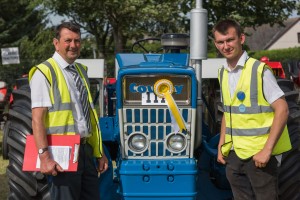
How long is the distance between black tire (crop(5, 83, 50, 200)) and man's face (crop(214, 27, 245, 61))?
1.67 metres

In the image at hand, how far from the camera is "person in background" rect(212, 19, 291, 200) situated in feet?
11.4

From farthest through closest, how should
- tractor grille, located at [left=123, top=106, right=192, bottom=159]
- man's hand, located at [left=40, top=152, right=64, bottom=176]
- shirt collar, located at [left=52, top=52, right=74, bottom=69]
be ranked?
tractor grille, located at [left=123, top=106, right=192, bottom=159], shirt collar, located at [left=52, top=52, right=74, bottom=69], man's hand, located at [left=40, top=152, right=64, bottom=176]

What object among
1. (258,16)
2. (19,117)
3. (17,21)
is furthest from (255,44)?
Answer: (19,117)

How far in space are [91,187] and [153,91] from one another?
848 mm

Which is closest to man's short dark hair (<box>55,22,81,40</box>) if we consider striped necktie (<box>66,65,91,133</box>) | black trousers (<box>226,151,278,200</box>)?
striped necktie (<box>66,65,91,133</box>)

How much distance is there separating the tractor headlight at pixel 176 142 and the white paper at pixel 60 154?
0.94 meters

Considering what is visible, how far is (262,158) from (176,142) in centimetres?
89

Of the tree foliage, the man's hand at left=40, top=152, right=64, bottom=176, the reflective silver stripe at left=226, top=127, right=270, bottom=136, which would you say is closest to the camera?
the man's hand at left=40, top=152, right=64, bottom=176

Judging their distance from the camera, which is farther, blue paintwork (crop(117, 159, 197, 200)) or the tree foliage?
the tree foliage

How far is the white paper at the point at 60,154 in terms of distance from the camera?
3.49 metres

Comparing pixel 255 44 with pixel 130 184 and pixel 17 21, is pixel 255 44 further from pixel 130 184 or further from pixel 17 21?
pixel 130 184

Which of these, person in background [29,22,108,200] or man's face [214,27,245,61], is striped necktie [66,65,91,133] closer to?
person in background [29,22,108,200]

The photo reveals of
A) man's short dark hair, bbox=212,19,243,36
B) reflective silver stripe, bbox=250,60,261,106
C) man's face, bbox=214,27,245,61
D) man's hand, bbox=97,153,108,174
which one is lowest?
man's hand, bbox=97,153,108,174

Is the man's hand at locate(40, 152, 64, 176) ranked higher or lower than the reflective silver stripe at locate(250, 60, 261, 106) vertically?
lower
